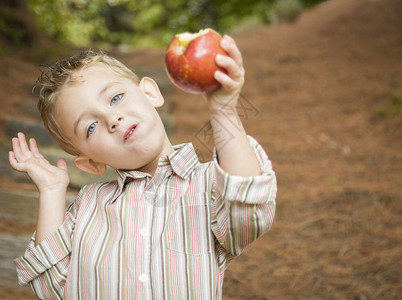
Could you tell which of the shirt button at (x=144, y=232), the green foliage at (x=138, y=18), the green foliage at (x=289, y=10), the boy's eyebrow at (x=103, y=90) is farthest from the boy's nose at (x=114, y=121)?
the green foliage at (x=289, y=10)

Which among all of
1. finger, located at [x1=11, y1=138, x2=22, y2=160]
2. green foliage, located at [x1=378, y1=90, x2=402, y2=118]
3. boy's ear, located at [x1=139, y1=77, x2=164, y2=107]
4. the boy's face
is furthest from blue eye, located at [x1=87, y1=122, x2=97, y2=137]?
green foliage, located at [x1=378, y1=90, x2=402, y2=118]

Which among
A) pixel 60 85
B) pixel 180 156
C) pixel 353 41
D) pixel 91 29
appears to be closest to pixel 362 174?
pixel 180 156

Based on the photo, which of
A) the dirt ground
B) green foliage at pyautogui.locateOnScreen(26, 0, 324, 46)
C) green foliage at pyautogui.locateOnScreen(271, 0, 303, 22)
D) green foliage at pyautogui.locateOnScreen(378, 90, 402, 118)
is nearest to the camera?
the dirt ground

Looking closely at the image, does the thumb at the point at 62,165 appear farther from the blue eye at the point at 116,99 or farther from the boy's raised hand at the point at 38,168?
the blue eye at the point at 116,99

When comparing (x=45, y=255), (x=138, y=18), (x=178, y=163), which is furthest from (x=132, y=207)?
(x=138, y=18)

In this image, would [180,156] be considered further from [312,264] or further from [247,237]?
[312,264]

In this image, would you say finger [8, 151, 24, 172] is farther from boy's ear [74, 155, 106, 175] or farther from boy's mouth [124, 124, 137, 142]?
boy's mouth [124, 124, 137, 142]

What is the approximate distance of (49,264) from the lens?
1429 mm

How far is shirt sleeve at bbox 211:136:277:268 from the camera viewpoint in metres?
1.11

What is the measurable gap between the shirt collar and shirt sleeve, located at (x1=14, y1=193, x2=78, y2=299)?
0.28 meters

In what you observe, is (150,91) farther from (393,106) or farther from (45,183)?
(393,106)

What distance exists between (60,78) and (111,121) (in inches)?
11.1

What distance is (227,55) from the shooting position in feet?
3.79

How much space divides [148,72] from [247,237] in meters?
5.34
